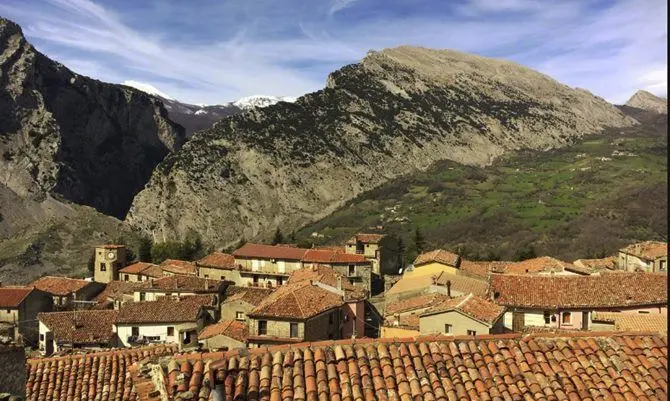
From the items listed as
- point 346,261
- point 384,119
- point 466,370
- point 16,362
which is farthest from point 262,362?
point 384,119

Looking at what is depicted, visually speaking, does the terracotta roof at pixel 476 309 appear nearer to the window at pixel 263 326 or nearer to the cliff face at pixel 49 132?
the window at pixel 263 326

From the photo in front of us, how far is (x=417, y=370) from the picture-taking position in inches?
344

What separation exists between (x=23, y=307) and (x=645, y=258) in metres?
66.7

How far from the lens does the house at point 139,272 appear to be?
71.2 metres

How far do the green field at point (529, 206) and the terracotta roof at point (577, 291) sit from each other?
44.8 m

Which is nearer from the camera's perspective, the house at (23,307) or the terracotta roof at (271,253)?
the house at (23,307)

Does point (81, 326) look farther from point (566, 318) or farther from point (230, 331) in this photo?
point (566, 318)

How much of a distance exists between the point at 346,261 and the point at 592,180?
10939cm

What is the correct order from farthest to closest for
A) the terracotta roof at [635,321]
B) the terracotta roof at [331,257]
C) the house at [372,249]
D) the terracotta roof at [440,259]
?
the house at [372,249] → the terracotta roof at [331,257] → the terracotta roof at [440,259] → the terracotta roof at [635,321]

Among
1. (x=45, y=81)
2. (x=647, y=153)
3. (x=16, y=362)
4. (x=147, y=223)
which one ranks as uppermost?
(x=45, y=81)

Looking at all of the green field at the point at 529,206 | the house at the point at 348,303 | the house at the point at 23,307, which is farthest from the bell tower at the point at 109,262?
the green field at the point at 529,206

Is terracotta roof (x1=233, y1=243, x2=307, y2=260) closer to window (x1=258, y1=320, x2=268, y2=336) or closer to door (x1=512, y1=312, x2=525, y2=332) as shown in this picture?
window (x1=258, y1=320, x2=268, y2=336)

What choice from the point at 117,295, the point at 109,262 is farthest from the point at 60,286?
the point at 109,262

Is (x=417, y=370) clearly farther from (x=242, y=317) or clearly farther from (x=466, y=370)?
(x=242, y=317)
